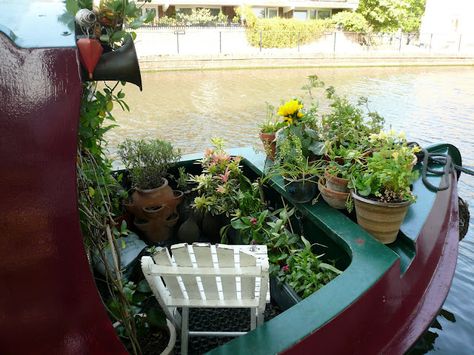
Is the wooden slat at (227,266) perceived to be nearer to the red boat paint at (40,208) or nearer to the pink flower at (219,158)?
the red boat paint at (40,208)

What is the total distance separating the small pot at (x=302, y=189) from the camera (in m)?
2.64

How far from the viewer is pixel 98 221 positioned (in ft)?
5.46

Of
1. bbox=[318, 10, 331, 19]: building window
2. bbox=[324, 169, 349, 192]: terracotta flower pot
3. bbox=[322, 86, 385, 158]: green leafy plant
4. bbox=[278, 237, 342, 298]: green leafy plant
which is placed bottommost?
bbox=[278, 237, 342, 298]: green leafy plant

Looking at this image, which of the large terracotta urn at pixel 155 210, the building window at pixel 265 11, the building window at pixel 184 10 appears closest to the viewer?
the large terracotta urn at pixel 155 210

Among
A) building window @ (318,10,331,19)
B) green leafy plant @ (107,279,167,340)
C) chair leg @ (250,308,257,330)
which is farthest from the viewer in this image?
building window @ (318,10,331,19)

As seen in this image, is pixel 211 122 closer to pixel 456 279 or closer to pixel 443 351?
pixel 456 279

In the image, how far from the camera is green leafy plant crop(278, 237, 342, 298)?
2.35 m

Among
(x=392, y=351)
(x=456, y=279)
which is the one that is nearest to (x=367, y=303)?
(x=392, y=351)

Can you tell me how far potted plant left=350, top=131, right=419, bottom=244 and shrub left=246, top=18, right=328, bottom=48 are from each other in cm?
2088

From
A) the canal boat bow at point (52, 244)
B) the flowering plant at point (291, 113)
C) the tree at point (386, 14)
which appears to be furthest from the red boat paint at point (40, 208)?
the tree at point (386, 14)

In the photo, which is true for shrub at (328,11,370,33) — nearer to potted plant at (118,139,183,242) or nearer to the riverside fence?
the riverside fence

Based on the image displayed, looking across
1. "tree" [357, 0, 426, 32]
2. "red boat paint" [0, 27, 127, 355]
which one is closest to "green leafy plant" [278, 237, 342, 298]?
"red boat paint" [0, 27, 127, 355]

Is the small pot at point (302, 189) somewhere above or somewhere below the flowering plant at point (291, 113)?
below

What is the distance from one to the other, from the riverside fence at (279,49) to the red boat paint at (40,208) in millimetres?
17520
